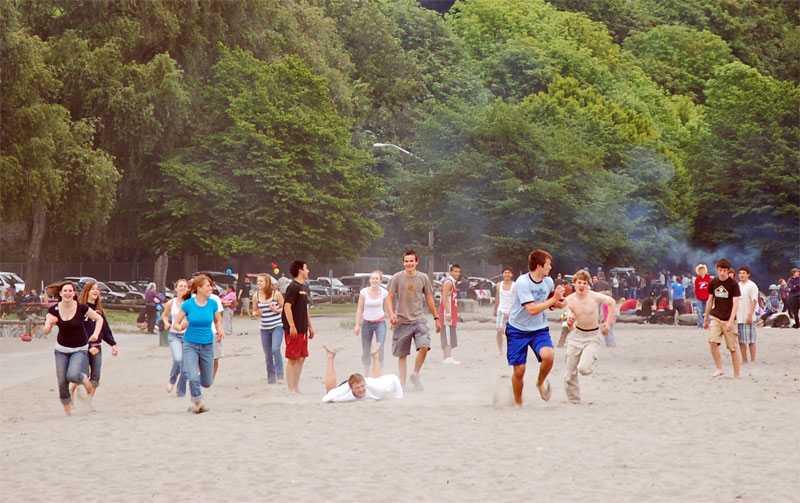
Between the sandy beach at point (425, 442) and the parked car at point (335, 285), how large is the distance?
46.7 metres

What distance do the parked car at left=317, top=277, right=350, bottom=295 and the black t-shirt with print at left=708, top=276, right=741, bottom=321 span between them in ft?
154

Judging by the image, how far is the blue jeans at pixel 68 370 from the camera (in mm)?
14109

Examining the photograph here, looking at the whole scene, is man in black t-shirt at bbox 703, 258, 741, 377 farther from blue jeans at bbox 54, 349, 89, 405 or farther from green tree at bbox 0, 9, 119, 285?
green tree at bbox 0, 9, 119, 285

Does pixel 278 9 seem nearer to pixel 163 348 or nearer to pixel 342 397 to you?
pixel 163 348

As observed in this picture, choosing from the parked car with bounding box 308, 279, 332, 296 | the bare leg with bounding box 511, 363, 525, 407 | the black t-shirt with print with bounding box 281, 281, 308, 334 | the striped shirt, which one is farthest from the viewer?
the parked car with bounding box 308, 279, 332, 296

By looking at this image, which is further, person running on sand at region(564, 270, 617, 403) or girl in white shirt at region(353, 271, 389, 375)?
girl in white shirt at region(353, 271, 389, 375)

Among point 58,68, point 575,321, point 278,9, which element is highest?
point 278,9

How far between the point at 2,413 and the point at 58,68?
3063 cm

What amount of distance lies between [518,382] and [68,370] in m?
5.12

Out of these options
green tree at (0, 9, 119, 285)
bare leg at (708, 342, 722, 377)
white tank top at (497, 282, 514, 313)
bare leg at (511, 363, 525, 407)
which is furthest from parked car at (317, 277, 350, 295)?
bare leg at (511, 363, 525, 407)

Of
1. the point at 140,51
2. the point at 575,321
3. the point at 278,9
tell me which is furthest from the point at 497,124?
the point at 575,321

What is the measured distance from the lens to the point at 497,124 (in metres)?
57.1

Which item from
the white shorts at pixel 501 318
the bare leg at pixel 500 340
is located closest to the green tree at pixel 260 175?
the bare leg at pixel 500 340

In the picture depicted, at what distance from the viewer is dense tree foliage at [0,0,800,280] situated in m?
44.3
